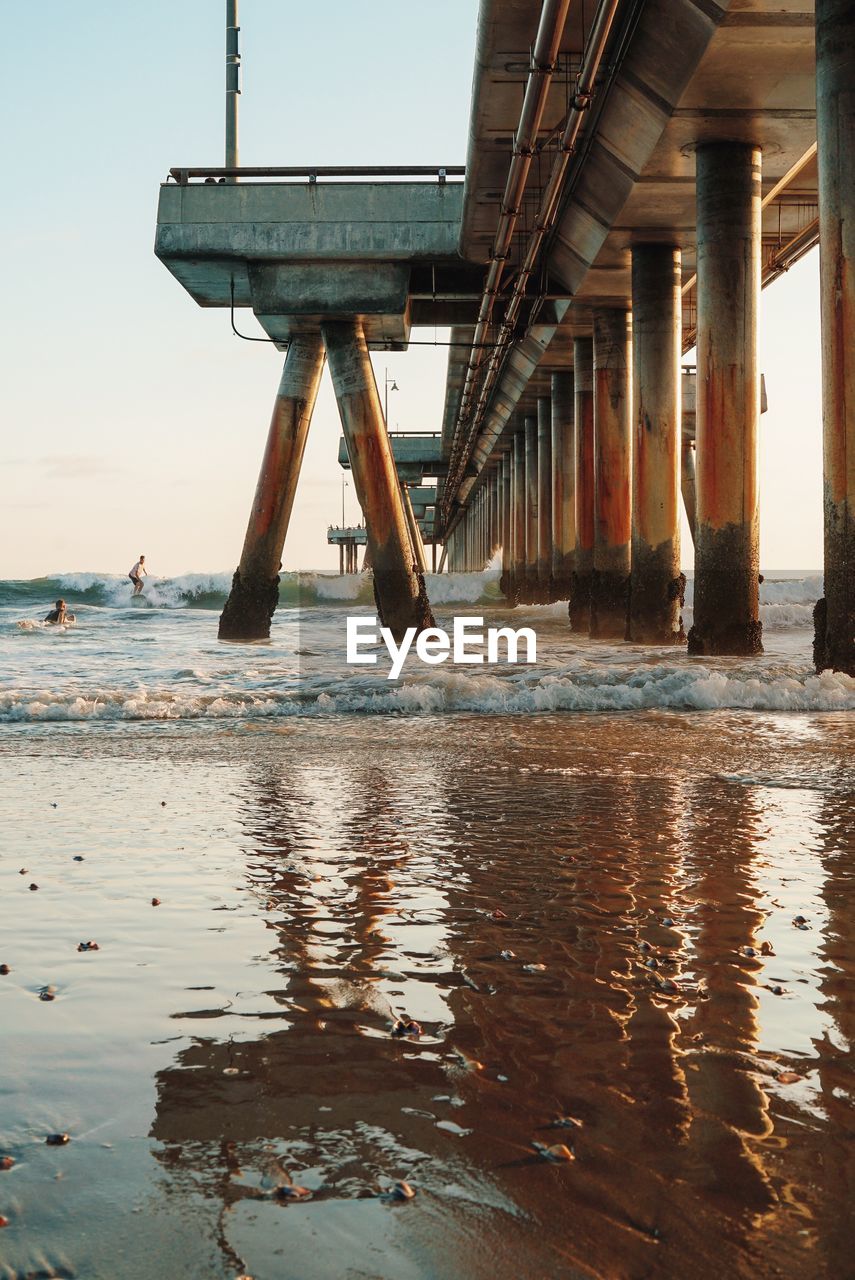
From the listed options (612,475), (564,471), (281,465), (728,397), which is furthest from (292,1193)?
(564,471)

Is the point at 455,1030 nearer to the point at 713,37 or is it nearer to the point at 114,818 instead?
the point at 114,818

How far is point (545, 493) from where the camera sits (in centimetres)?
3281

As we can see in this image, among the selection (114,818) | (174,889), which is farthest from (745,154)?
(174,889)

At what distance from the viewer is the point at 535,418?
35.8 meters

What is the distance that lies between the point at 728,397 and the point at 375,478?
6.33 meters

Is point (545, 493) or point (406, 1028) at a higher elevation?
point (545, 493)

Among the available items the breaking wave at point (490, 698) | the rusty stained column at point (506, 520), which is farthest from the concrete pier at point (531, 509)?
the breaking wave at point (490, 698)

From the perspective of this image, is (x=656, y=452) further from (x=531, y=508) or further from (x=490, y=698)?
(x=531, y=508)

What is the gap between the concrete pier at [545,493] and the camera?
3250cm

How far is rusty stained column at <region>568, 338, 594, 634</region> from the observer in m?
23.2

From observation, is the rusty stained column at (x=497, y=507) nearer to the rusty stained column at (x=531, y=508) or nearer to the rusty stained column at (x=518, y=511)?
the rusty stained column at (x=518, y=511)

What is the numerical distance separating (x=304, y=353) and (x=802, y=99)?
940 centimetres

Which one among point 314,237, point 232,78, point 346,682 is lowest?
point 346,682

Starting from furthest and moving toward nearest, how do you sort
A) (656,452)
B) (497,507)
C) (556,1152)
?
(497,507), (656,452), (556,1152)
